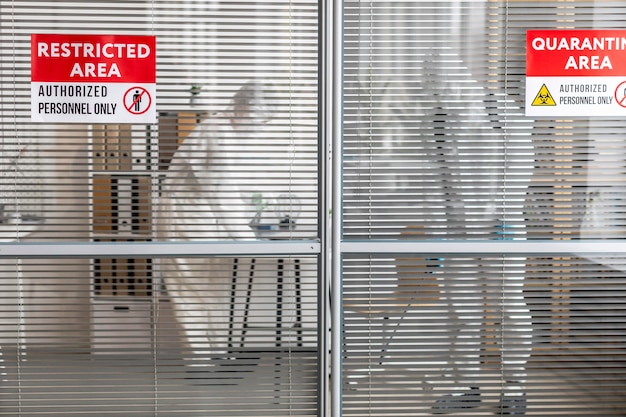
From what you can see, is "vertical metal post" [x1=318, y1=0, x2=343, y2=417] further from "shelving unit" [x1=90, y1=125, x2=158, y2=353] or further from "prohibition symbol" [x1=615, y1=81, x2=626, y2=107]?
"prohibition symbol" [x1=615, y1=81, x2=626, y2=107]

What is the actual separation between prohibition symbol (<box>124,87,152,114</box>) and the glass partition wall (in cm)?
5

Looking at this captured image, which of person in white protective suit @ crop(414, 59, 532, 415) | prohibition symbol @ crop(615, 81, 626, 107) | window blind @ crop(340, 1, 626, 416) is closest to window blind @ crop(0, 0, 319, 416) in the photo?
window blind @ crop(340, 1, 626, 416)

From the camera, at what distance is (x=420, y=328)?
2.65 meters

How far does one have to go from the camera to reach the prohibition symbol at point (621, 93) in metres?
2.62

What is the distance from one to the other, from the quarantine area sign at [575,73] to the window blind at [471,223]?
0.11 feet

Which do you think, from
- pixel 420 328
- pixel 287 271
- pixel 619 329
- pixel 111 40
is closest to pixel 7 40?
pixel 111 40

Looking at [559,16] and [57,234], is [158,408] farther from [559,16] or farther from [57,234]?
[559,16]

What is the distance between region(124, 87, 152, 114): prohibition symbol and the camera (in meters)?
2.55

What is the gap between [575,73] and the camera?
2594 mm

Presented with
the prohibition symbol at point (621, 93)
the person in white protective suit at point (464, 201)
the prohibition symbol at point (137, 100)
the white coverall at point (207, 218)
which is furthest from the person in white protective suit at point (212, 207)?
the prohibition symbol at point (621, 93)

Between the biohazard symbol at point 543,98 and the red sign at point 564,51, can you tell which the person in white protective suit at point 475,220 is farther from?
the red sign at point 564,51

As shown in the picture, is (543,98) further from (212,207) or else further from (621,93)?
(212,207)

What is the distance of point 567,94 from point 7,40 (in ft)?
6.54

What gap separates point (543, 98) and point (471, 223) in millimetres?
518
